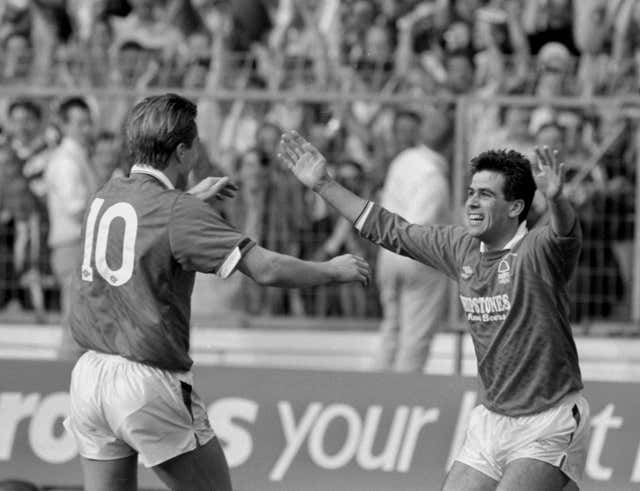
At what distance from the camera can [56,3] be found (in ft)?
47.1

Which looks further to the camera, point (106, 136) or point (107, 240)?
point (106, 136)

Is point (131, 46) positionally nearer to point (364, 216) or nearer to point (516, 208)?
point (364, 216)

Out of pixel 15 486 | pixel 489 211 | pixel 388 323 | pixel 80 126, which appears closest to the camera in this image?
pixel 489 211

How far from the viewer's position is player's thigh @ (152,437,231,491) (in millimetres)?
6230

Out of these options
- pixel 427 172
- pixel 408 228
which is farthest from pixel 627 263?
pixel 408 228

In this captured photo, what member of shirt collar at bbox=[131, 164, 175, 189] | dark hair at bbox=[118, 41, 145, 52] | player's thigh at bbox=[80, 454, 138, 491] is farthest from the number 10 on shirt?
dark hair at bbox=[118, 41, 145, 52]

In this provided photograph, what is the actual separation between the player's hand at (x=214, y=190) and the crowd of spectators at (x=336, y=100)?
4399 millimetres

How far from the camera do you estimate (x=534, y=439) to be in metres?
6.57

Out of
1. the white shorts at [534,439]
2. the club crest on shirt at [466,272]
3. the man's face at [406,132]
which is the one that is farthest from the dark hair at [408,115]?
the white shorts at [534,439]

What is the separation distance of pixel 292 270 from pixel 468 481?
1396 mm

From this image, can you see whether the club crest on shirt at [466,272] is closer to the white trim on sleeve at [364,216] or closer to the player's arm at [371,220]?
the player's arm at [371,220]

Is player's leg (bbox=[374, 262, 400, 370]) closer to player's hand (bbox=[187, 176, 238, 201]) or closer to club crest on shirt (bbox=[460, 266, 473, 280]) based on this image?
club crest on shirt (bbox=[460, 266, 473, 280])

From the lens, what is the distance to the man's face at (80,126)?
11.5 m

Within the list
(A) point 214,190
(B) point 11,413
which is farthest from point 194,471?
(B) point 11,413
